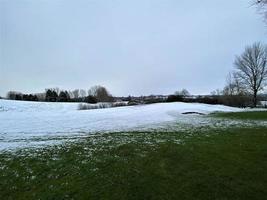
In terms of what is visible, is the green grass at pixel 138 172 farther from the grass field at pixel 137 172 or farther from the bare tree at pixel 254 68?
the bare tree at pixel 254 68

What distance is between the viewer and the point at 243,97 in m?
50.8

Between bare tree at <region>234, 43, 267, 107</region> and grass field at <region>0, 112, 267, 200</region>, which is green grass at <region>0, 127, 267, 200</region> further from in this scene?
bare tree at <region>234, 43, 267, 107</region>

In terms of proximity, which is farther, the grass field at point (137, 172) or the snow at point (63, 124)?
the snow at point (63, 124)

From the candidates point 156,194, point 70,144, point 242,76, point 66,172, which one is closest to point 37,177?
point 66,172

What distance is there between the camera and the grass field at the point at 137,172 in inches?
202

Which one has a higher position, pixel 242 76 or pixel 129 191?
pixel 242 76

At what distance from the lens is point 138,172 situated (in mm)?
6176

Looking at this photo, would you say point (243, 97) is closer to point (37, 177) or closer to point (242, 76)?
point (242, 76)

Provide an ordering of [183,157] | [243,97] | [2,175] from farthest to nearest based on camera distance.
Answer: [243,97] → [183,157] → [2,175]

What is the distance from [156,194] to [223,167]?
7.95 ft

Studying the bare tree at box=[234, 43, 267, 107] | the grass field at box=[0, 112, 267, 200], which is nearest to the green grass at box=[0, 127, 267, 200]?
the grass field at box=[0, 112, 267, 200]

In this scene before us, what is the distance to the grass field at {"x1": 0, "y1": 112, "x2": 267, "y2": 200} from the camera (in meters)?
5.12

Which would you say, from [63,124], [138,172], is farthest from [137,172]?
[63,124]

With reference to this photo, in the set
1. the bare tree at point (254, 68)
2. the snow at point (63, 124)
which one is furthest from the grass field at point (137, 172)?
the bare tree at point (254, 68)
